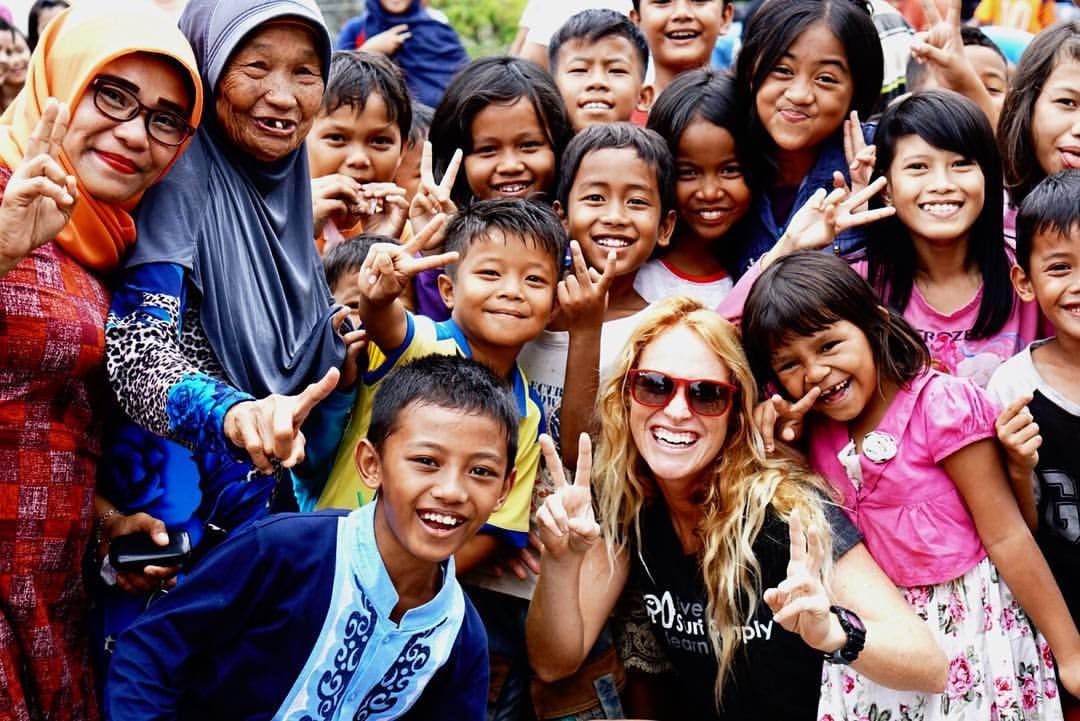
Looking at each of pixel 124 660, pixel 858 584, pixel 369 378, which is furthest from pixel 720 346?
pixel 124 660

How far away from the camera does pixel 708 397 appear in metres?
3.55

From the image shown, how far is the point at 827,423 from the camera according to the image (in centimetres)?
367

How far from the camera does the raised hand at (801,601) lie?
2955 mm

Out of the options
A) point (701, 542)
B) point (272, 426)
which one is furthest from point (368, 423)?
point (701, 542)

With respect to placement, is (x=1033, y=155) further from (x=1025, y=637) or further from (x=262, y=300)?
(x=262, y=300)

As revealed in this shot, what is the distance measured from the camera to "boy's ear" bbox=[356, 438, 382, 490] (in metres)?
3.21

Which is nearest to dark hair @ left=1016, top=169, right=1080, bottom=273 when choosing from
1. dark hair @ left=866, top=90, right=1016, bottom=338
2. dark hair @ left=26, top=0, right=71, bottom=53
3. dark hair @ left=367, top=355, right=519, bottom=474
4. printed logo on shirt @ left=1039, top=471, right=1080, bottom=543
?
dark hair @ left=866, top=90, right=1016, bottom=338

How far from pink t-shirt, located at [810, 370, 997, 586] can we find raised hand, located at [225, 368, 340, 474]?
156 centimetres

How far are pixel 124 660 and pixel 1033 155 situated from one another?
10.6ft

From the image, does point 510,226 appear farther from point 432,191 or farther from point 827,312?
point 827,312

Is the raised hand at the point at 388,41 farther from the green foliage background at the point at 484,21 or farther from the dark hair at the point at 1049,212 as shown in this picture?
the green foliage background at the point at 484,21

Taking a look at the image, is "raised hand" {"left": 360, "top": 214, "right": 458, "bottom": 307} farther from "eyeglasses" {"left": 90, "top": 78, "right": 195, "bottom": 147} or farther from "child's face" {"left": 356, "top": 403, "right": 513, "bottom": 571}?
"eyeglasses" {"left": 90, "top": 78, "right": 195, "bottom": 147}

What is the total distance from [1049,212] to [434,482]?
1911 millimetres

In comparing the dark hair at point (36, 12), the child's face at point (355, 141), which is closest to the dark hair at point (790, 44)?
the child's face at point (355, 141)
